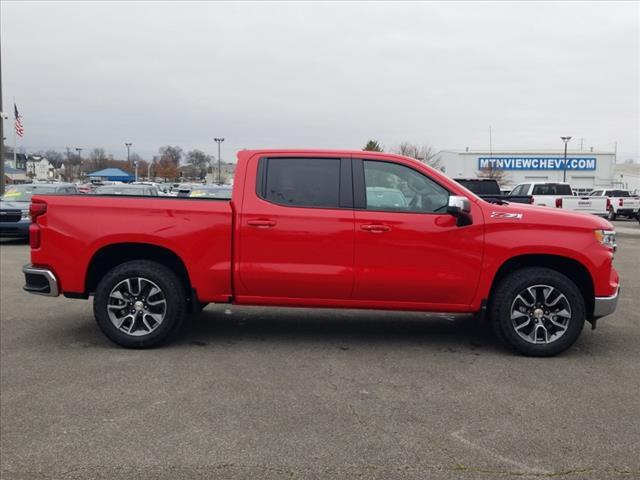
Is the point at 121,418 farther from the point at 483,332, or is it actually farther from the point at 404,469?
the point at 483,332

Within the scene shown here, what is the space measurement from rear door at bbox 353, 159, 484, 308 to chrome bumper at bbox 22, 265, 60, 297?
2938 millimetres

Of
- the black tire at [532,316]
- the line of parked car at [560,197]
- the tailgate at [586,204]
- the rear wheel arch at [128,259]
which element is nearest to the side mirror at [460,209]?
the black tire at [532,316]

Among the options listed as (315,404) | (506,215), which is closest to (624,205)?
(506,215)

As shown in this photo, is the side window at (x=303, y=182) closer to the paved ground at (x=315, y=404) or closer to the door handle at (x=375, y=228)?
the door handle at (x=375, y=228)

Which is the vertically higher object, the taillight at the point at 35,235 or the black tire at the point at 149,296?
the taillight at the point at 35,235

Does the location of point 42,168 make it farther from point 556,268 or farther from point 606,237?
point 606,237

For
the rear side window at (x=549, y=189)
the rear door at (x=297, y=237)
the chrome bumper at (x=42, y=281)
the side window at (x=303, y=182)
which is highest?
the rear side window at (x=549, y=189)

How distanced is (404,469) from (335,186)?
9.70ft

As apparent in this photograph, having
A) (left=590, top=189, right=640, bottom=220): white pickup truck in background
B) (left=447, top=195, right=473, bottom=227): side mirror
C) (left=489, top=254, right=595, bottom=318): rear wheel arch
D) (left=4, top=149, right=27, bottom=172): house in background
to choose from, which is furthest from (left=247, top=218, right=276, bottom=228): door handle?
(left=4, top=149, right=27, bottom=172): house in background

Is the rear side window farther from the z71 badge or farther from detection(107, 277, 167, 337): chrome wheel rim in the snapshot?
detection(107, 277, 167, 337): chrome wheel rim

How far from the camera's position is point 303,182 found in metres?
5.72

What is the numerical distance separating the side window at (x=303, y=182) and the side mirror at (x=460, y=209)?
1.06 m

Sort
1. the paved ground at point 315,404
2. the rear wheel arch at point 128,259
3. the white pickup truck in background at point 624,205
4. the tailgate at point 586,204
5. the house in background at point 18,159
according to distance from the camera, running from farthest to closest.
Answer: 1. the house in background at point 18,159
2. the white pickup truck in background at point 624,205
3. the tailgate at point 586,204
4. the rear wheel arch at point 128,259
5. the paved ground at point 315,404

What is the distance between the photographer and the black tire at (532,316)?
17.9 ft
